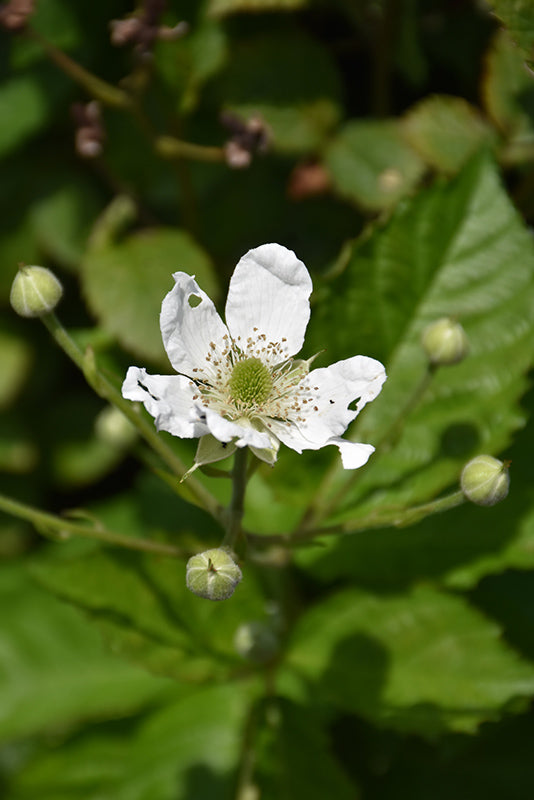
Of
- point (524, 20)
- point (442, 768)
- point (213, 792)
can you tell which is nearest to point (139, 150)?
point (524, 20)

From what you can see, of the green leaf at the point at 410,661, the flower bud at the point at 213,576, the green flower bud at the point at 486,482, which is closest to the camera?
the flower bud at the point at 213,576

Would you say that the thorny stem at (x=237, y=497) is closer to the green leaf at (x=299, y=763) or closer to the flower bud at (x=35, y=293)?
the flower bud at (x=35, y=293)

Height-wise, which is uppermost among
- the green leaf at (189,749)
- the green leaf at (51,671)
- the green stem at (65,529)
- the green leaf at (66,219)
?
the green stem at (65,529)

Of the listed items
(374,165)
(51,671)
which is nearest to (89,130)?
(374,165)

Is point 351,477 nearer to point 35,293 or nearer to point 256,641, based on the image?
point 256,641

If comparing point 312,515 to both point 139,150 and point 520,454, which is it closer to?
point 520,454

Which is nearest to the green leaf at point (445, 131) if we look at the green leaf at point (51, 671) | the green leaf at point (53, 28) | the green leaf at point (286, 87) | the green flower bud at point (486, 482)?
the green leaf at point (286, 87)
